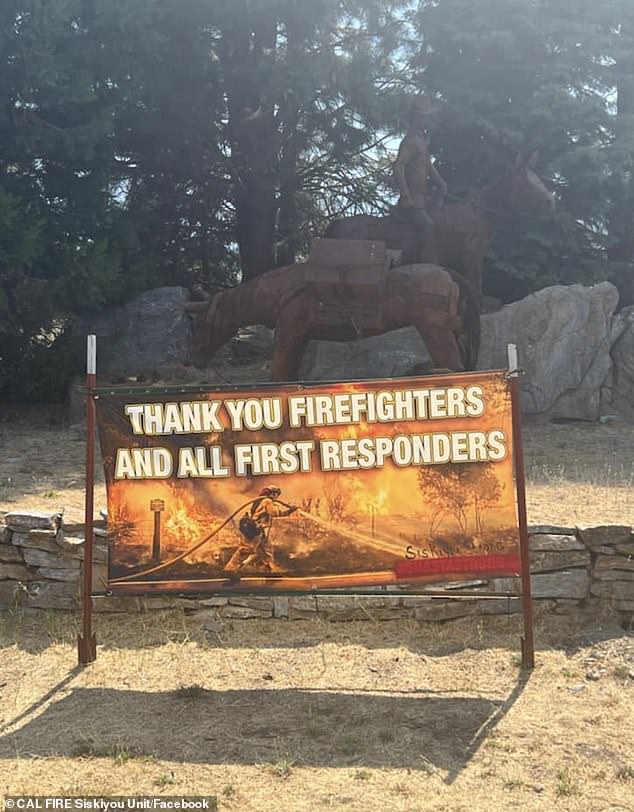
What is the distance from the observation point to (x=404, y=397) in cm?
454

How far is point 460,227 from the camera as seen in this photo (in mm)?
11797

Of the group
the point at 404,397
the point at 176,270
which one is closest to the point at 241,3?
the point at 176,270

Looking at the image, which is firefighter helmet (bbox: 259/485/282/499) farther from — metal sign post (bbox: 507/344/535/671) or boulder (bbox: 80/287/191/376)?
boulder (bbox: 80/287/191/376)

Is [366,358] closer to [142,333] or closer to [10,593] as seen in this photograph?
[142,333]

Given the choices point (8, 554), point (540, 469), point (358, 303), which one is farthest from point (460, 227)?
point (8, 554)

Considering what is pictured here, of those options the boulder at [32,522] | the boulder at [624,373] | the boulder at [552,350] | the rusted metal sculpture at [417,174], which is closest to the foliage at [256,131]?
the boulder at [624,373]

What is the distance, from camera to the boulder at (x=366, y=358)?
1168 centimetres

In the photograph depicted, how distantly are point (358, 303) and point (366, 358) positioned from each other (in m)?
1.52

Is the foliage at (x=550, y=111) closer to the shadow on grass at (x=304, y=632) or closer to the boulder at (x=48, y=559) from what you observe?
the shadow on grass at (x=304, y=632)

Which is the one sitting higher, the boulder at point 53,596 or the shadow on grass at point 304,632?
A: the boulder at point 53,596

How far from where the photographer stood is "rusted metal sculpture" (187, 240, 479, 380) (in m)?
10.3

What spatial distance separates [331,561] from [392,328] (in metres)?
6.69

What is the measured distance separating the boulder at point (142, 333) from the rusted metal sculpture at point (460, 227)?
2822 mm

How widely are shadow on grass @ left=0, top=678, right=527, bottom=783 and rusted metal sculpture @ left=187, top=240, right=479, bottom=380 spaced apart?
6.55 m
